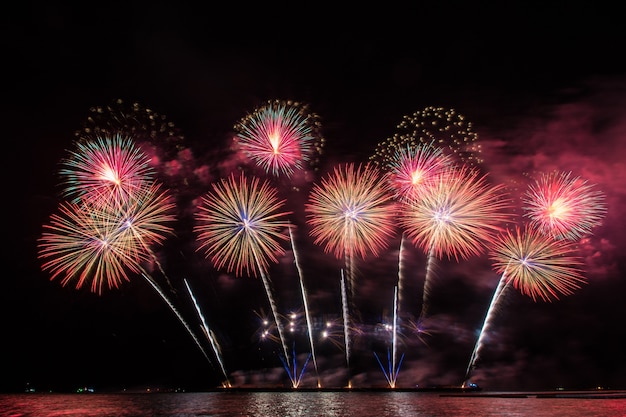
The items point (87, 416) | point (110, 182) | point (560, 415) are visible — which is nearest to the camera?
point (110, 182)

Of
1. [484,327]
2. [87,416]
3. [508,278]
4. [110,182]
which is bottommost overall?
[87,416]

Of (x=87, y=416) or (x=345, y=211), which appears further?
(x=87, y=416)

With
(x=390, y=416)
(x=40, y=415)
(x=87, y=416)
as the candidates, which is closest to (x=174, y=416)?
(x=87, y=416)

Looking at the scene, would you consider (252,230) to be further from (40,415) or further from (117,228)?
(40,415)

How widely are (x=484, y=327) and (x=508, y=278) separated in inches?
204

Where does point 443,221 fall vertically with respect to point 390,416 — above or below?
above

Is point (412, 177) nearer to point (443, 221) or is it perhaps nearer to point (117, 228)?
point (443, 221)

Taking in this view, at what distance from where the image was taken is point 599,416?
1089 inches

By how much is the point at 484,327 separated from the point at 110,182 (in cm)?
2597

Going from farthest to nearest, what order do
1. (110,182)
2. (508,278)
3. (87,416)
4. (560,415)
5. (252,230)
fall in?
(87,416) → (508,278) → (560,415) → (252,230) → (110,182)

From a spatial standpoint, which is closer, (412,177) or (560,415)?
(412,177)

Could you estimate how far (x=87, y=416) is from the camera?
35344mm

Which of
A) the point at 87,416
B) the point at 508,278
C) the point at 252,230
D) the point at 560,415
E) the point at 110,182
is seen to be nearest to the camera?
the point at 110,182

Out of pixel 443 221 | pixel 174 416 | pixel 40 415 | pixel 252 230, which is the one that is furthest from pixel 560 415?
pixel 40 415
